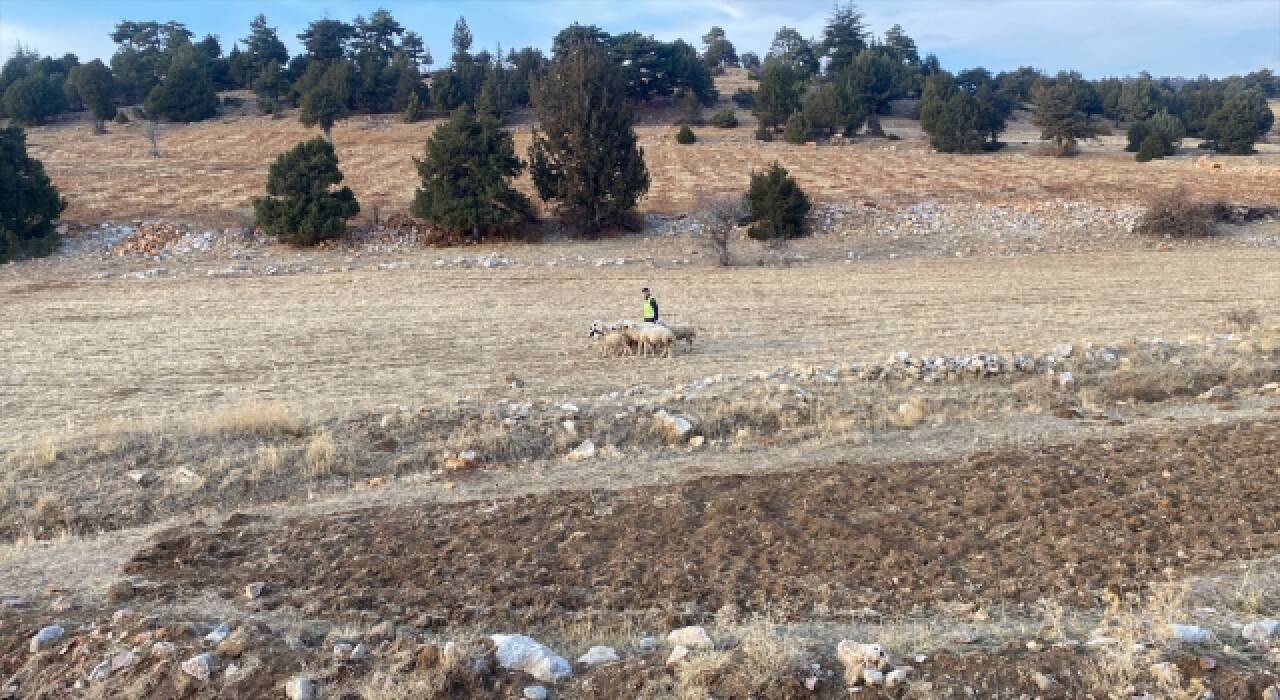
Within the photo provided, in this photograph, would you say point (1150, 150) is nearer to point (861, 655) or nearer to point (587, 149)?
point (587, 149)

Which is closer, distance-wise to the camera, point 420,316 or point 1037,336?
point 1037,336

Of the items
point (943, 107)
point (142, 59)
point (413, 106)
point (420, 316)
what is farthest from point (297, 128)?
point (420, 316)

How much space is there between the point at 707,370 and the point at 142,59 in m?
93.2

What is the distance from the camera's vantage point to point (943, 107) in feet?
185

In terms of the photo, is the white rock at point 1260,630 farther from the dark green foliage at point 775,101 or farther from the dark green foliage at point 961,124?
Answer: the dark green foliage at point 775,101

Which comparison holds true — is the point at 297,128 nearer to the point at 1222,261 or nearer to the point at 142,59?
the point at 142,59

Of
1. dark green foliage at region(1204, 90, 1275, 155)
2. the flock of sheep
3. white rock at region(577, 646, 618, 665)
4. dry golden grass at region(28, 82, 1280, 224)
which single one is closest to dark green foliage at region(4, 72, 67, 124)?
dry golden grass at region(28, 82, 1280, 224)

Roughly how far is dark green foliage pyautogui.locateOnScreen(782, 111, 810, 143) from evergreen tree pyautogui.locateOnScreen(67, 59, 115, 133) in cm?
4819

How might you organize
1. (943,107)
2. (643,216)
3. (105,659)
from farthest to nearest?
(943,107) → (643,216) → (105,659)

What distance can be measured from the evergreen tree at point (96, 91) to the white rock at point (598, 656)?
2958 inches

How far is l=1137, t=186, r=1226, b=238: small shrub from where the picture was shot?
107 feet

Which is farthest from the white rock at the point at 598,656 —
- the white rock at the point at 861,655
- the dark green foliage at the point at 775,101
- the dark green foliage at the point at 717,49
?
the dark green foliage at the point at 717,49

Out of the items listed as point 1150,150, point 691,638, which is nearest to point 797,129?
point 1150,150

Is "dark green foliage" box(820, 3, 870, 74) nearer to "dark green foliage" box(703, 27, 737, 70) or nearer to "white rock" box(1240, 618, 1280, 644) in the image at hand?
"dark green foliage" box(703, 27, 737, 70)
